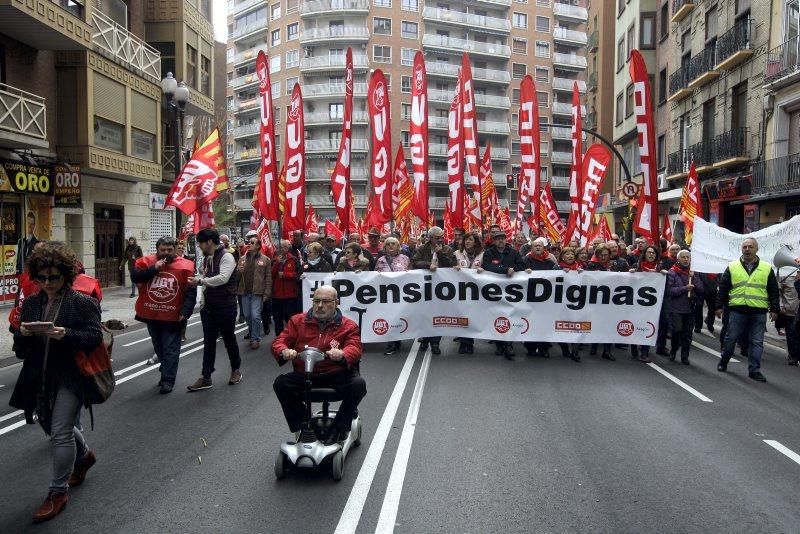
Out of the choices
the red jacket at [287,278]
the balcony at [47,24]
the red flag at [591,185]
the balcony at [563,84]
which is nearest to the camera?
the red jacket at [287,278]

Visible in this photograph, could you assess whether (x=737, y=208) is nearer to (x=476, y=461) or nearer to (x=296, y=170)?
(x=296, y=170)

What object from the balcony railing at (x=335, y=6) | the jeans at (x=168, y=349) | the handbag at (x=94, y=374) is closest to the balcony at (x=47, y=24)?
the jeans at (x=168, y=349)

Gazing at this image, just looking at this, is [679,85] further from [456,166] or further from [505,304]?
[505,304]

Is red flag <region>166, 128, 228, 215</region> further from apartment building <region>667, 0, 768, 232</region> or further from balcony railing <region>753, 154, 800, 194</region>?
apartment building <region>667, 0, 768, 232</region>

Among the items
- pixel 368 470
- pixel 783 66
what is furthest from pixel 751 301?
pixel 783 66

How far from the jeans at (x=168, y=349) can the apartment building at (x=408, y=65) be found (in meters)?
57.4

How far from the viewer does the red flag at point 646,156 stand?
10898 millimetres

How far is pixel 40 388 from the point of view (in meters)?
4.31

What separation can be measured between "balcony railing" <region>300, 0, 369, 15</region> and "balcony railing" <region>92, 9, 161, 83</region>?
146 feet

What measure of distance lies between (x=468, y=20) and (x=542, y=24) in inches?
391

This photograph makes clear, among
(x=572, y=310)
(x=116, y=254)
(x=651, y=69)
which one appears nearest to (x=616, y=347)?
(x=572, y=310)

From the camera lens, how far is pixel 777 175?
20.6 metres

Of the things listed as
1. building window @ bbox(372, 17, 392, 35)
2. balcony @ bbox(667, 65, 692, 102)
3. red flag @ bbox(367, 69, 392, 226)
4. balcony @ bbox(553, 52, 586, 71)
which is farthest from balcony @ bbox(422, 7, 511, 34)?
red flag @ bbox(367, 69, 392, 226)

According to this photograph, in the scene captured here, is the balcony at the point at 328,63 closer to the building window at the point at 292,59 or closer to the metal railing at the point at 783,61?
the building window at the point at 292,59
